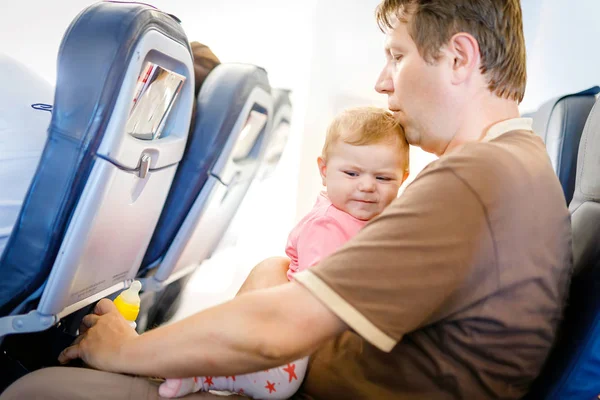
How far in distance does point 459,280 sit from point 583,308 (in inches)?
16.3

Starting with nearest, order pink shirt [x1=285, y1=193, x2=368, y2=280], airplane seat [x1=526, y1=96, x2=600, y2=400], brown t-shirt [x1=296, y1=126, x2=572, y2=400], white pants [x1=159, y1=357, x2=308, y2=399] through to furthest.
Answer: brown t-shirt [x1=296, y1=126, x2=572, y2=400] < airplane seat [x1=526, y1=96, x2=600, y2=400] < white pants [x1=159, y1=357, x2=308, y2=399] < pink shirt [x1=285, y1=193, x2=368, y2=280]

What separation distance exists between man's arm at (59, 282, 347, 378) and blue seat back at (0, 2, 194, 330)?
54cm

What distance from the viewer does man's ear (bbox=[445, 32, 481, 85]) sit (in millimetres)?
1175

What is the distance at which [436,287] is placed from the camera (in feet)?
2.72

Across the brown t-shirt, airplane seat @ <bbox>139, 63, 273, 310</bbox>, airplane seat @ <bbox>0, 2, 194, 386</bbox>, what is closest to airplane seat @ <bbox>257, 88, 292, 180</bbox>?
airplane seat @ <bbox>139, 63, 273, 310</bbox>

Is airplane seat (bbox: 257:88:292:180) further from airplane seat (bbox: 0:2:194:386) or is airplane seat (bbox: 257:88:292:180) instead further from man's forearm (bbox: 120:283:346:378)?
man's forearm (bbox: 120:283:346:378)

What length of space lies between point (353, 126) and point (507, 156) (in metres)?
0.71

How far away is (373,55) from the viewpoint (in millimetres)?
2748

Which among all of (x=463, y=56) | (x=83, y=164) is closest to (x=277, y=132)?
(x=83, y=164)

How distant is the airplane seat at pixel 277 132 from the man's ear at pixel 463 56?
1.39m

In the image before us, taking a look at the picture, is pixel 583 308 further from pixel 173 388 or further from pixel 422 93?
pixel 173 388

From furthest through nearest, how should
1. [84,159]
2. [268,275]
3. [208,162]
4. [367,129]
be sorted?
1. [208,162]
2. [367,129]
3. [268,275]
4. [84,159]

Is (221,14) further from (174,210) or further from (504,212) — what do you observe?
(504,212)

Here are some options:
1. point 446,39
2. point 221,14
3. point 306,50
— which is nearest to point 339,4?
point 306,50
